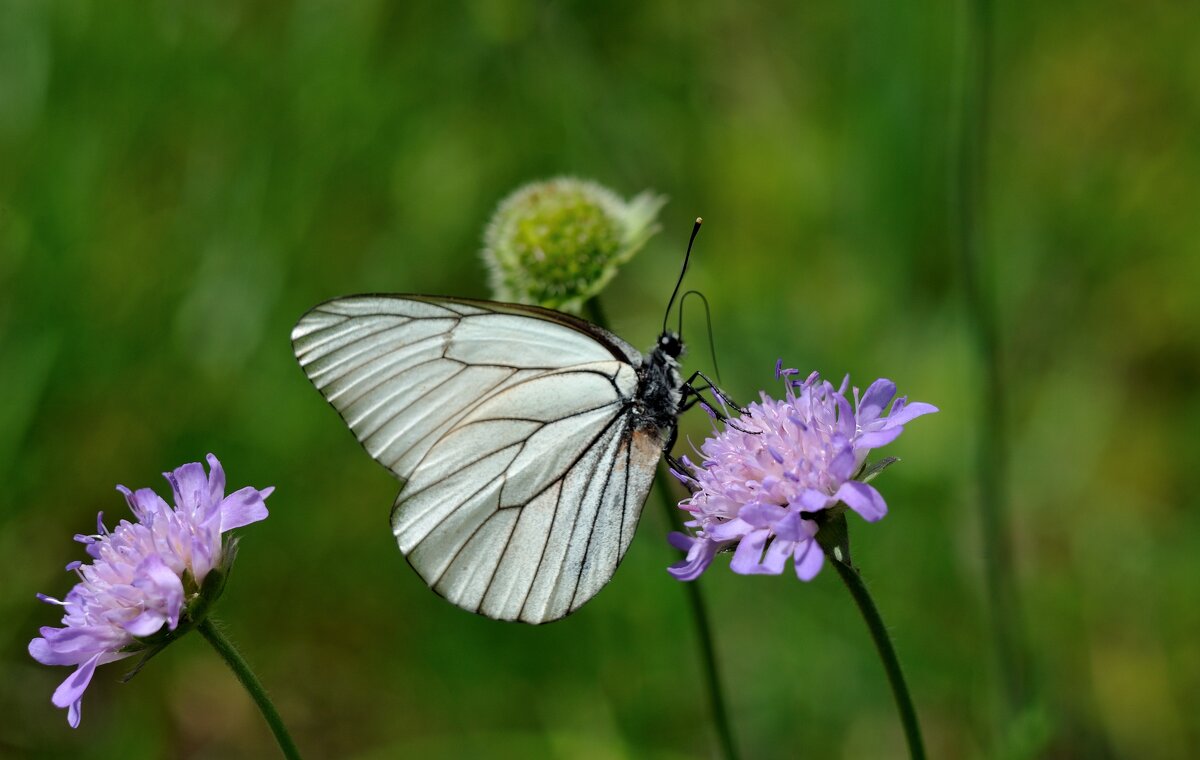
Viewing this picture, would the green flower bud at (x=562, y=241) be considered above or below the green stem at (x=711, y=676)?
above

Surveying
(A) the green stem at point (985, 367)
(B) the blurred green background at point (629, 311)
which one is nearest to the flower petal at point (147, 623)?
(B) the blurred green background at point (629, 311)

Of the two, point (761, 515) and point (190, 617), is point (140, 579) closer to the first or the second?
point (190, 617)

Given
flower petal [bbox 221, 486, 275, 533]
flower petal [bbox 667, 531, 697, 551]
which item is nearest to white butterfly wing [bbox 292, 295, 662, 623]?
flower petal [bbox 667, 531, 697, 551]

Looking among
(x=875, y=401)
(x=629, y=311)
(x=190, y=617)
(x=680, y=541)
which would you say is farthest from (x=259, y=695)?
(x=629, y=311)

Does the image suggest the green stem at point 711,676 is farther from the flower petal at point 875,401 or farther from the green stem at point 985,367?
the green stem at point 985,367

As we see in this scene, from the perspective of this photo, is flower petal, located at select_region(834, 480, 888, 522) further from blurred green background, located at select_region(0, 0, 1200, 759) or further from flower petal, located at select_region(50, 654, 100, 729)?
blurred green background, located at select_region(0, 0, 1200, 759)
